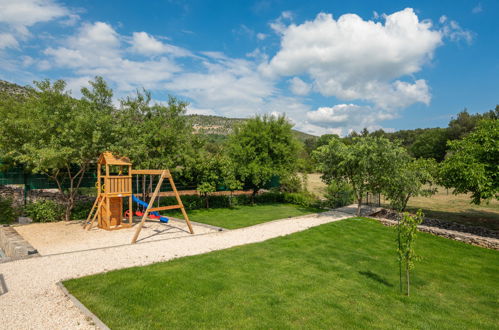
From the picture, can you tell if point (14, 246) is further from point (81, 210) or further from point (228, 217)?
point (228, 217)

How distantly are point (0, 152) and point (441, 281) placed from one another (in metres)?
17.3

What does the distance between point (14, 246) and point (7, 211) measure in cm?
626

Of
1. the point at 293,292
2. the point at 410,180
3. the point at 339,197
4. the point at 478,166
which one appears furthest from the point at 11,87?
the point at 478,166

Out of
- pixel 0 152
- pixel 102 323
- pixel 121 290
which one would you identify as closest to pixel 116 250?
pixel 121 290

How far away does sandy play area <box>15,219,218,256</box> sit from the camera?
369 inches

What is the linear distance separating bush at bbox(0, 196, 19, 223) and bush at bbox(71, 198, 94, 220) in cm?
236

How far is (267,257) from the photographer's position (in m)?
8.57

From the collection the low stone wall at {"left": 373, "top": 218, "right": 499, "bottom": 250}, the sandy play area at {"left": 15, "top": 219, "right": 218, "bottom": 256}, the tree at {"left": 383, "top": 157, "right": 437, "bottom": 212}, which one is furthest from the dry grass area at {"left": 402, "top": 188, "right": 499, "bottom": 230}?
the sandy play area at {"left": 15, "top": 219, "right": 218, "bottom": 256}

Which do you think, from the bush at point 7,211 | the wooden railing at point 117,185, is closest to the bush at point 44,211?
the bush at point 7,211

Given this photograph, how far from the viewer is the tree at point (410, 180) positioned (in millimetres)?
15211

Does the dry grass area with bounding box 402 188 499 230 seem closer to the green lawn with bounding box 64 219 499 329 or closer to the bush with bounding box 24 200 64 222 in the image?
the green lawn with bounding box 64 219 499 329

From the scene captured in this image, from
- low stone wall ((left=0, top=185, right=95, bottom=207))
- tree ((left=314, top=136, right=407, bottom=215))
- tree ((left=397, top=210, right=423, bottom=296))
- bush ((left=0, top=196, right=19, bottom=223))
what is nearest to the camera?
tree ((left=397, top=210, right=423, bottom=296))

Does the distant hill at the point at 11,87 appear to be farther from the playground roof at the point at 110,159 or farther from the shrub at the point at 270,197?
the shrub at the point at 270,197

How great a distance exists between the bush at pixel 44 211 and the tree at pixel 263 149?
426 inches
